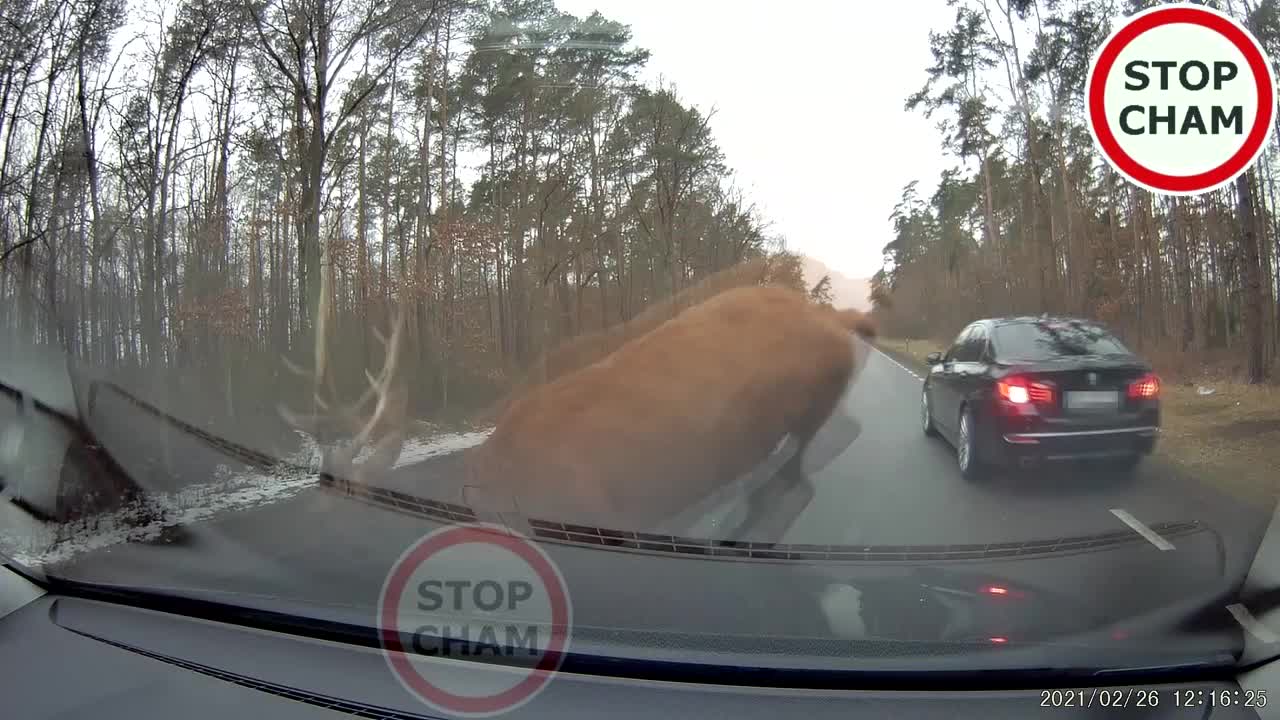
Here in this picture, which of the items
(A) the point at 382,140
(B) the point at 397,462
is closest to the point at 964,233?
(A) the point at 382,140

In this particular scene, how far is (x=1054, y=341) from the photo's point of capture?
18.6 ft

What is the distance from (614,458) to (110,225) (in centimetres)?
1121

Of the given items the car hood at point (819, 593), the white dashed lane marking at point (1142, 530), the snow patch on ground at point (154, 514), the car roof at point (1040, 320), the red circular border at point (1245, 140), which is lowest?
the white dashed lane marking at point (1142, 530)

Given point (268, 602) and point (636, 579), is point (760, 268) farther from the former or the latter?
point (268, 602)

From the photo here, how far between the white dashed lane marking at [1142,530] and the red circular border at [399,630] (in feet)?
9.51

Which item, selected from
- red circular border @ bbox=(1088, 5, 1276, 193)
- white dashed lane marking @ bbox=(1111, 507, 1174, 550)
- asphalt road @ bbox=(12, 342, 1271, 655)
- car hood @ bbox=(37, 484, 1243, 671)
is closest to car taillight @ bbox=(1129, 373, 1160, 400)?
asphalt road @ bbox=(12, 342, 1271, 655)

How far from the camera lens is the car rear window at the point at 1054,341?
18.0ft

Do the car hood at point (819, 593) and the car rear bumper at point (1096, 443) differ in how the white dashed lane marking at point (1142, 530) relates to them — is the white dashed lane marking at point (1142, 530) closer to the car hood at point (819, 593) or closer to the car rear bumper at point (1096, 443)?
the car hood at point (819, 593)

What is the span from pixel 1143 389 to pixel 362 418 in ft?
31.5

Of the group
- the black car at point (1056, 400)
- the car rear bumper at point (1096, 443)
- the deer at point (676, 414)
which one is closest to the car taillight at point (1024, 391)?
the black car at point (1056, 400)

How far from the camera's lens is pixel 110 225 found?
10836 mm

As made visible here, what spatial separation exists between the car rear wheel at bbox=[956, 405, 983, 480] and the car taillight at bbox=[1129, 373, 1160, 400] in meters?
1.13

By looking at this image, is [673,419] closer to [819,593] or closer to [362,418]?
[819,593]

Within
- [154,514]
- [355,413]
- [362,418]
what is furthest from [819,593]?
[355,413]
